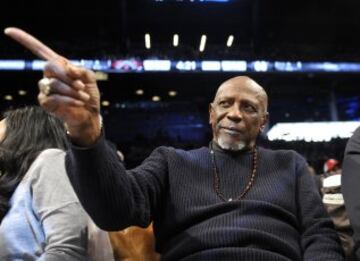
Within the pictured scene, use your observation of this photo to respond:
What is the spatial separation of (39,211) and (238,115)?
0.74 metres

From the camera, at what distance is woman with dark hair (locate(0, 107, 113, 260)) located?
3.92 ft

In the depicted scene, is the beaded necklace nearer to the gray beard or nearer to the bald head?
the gray beard

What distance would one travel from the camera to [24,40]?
90 cm

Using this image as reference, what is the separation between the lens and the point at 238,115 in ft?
5.25

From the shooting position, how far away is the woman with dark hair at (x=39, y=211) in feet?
3.92

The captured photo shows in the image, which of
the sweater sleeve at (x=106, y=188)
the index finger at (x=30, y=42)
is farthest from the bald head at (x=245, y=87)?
the index finger at (x=30, y=42)

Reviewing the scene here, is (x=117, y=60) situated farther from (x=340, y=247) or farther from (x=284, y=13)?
(x=340, y=247)

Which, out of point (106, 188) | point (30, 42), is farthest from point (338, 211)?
point (30, 42)

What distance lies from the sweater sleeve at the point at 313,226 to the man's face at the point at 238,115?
0.22 meters

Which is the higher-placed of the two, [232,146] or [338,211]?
[232,146]

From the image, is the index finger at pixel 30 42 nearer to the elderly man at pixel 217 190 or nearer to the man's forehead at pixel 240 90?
Result: the elderly man at pixel 217 190

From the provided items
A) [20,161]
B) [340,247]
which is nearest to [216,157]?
[340,247]

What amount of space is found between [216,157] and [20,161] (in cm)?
64

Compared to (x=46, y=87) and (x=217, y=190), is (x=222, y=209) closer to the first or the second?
(x=217, y=190)
